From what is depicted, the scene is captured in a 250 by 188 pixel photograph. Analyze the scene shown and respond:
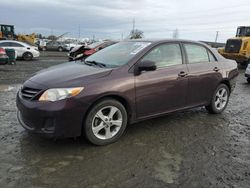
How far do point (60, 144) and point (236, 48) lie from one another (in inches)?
651

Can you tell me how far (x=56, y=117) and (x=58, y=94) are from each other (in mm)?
307

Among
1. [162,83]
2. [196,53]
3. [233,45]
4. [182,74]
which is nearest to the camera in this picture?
[162,83]

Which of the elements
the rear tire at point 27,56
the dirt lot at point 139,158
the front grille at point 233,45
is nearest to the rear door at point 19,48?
the rear tire at point 27,56

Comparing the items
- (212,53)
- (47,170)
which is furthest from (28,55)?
(47,170)

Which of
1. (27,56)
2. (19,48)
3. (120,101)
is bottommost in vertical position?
(27,56)

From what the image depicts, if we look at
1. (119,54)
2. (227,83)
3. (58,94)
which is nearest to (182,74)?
(119,54)

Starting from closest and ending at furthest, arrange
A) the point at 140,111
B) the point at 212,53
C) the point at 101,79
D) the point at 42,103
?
the point at 42,103
the point at 101,79
the point at 140,111
the point at 212,53

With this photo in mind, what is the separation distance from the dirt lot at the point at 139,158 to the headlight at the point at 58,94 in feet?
2.48

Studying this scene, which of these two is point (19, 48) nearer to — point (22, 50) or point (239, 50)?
point (22, 50)

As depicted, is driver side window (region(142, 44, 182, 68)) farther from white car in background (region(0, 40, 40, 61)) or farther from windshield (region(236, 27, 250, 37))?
windshield (region(236, 27, 250, 37))

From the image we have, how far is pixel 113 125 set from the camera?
406 centimetres

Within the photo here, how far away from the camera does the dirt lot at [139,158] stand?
3.03 metres

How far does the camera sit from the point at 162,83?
4449 millimetres

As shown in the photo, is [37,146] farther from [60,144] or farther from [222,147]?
[222,147]
